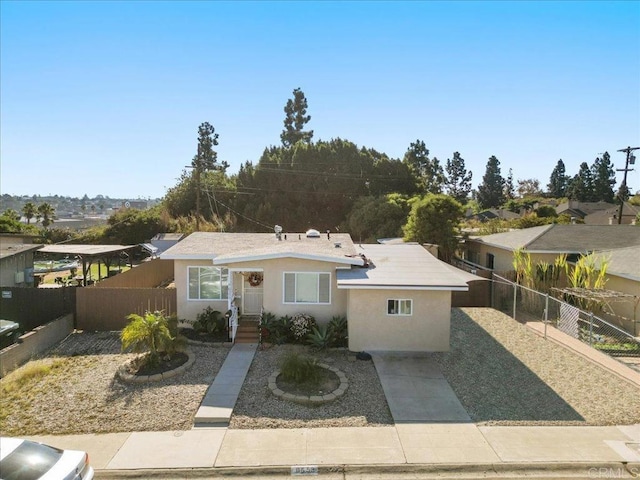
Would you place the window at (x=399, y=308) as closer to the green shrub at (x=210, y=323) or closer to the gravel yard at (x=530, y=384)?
the gravel yard at (x=530, y=384)

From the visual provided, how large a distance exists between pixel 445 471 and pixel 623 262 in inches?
593

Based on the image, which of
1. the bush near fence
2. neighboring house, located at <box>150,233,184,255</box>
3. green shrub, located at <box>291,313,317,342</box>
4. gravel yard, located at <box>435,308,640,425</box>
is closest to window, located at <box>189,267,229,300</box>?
green shrub, located at <box>291,313,317,342</box>

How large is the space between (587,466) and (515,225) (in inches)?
1377

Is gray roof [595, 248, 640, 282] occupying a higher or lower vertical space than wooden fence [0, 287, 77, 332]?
higher

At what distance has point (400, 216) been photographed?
117ft

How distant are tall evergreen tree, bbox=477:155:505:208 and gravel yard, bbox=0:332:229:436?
3357 inches

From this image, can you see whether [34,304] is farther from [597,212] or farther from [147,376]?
[597,212]

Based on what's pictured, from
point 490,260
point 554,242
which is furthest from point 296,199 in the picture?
point 554,242

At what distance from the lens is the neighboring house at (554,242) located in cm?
2145

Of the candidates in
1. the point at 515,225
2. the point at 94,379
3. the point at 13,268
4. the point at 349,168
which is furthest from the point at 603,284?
the point at 349,168

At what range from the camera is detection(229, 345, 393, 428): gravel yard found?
30.8 ft

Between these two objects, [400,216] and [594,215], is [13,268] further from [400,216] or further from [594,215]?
[594,215]

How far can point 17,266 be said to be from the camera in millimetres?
20672

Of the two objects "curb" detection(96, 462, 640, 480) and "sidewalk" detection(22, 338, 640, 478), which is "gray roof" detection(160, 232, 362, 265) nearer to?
"sidewalk" detection(22, 338, 640, 478)
